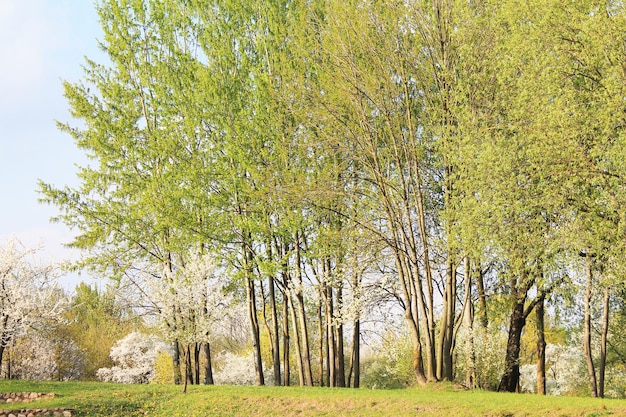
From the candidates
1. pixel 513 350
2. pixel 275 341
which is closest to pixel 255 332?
pixel 275 341

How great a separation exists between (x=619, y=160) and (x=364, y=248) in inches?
388

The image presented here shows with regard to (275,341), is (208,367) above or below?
below

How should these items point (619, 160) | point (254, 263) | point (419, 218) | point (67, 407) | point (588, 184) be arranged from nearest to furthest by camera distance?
point (619, 160) → point (588, 184) → point (67, 407) → point (419, 218) → point (254, 263)

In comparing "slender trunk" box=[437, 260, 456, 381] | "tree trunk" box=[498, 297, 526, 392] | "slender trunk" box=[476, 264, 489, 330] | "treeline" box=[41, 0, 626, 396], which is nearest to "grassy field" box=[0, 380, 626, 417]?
"slender trunk" box=[437, 260, 456, 381]

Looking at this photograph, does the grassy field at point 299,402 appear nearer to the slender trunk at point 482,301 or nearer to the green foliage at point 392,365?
the slender trunk at point 482,301

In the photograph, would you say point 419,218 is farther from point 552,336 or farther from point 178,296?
point 552,336

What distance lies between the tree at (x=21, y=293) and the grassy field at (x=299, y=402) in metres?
4.61

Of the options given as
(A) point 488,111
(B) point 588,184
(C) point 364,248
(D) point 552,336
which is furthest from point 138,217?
(D) point 552,336

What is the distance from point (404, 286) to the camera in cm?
2270

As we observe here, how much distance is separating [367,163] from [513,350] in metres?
9.11

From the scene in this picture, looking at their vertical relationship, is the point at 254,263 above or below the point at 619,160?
below

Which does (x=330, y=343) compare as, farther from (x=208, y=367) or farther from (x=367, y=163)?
(x=367, y=163)

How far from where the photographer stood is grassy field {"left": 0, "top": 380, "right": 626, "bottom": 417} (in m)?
Answer: 16.9

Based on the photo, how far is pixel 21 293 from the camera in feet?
101
